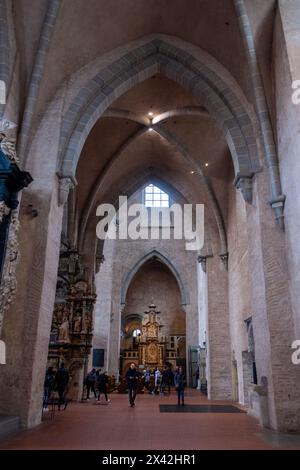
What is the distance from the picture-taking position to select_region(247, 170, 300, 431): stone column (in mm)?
8242

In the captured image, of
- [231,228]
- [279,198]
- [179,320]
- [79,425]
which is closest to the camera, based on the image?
[79,425]

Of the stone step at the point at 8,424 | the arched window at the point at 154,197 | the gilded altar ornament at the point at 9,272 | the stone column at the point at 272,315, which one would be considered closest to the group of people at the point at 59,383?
the stone step at the point at 8,424

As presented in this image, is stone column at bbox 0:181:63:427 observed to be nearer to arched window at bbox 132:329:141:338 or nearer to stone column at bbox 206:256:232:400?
stone column at bbox 206:256:232:400

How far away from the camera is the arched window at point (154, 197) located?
3062 centimetres

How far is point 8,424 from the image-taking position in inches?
290

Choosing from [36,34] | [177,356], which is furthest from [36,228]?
[177,356]

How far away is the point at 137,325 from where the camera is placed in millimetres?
33656

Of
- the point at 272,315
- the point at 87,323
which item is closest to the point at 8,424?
the point at 272,315

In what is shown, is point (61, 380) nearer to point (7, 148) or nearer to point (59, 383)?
point (59, 383)

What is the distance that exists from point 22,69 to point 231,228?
1024 centimetres

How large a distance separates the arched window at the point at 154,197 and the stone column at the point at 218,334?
1337 centimetres

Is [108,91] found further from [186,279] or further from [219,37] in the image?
[186,279]

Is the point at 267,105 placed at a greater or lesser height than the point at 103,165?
lesser

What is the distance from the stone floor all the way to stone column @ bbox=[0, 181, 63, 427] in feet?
2.61
